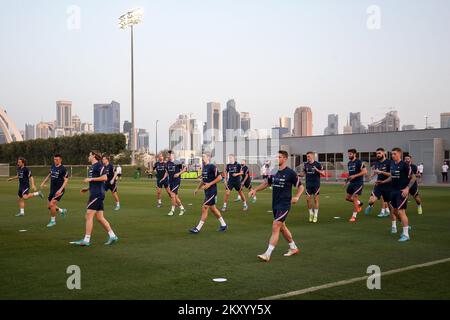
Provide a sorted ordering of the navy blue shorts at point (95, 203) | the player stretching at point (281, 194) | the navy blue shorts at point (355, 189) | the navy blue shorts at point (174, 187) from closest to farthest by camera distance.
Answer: the player stretching at point (281, 194), the navy blue shorts at point (95, 203), the navy blue shorts at point (355, 189), the navy blue shorts at point (174, 187)

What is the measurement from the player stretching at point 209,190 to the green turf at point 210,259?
0.30 meters

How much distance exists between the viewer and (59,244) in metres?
11.2

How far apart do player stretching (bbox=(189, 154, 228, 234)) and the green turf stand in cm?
30

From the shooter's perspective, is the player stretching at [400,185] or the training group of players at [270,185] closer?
the training group of players at [270,185]

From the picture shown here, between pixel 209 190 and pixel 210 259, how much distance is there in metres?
3.76

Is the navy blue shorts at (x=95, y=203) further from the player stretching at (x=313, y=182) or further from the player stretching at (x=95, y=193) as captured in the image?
the player stretching at (x=313, y=182)

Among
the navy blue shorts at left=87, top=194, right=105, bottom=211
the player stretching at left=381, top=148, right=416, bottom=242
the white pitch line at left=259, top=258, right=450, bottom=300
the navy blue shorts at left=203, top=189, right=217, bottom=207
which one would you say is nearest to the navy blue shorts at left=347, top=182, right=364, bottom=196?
the player stretching at left=381, top=148, right=416, bottom=242

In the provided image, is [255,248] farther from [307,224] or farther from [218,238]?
[307,224]

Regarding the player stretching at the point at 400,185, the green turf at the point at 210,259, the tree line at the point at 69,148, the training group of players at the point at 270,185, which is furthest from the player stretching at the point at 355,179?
the tree line at the point at 69,148

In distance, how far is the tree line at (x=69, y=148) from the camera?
79938 mm

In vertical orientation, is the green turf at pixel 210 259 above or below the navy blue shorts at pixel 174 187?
below

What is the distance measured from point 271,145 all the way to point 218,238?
4894cm
